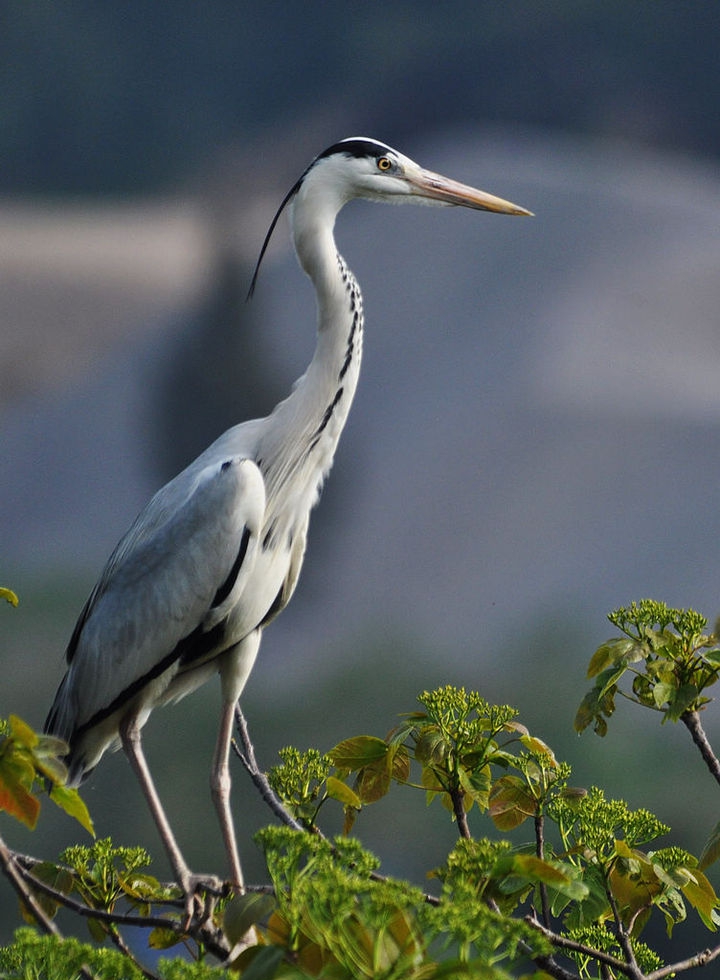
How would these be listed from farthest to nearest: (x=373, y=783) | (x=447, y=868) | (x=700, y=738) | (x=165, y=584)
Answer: (x=165, y=584), (x=373, y=783), (x=700, y=738), (x=447, y=868)

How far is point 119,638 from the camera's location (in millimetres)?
1688

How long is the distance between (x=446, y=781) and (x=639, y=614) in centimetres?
29

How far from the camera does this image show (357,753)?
4.05ft

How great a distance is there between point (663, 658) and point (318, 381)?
76cm

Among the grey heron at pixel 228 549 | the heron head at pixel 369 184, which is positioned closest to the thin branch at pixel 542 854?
the grey heron at pixel 228 549

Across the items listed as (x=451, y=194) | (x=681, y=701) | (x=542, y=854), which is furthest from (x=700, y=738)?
(x=451, y=194)

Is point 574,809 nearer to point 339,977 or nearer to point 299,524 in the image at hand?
point 339,977

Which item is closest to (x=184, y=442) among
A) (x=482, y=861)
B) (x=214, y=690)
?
(x=214, y=690)

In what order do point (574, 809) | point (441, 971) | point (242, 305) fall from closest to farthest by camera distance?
1. point (441, 971)
2. point (574, 809)
3. point (242, 305)

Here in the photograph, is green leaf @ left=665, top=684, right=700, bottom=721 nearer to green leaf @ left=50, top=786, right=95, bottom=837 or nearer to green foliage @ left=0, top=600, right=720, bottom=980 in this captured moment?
green foliage @ left=0, top=600, right=720, bottom=980

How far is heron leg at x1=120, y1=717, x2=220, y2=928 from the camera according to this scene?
1212 millimetres

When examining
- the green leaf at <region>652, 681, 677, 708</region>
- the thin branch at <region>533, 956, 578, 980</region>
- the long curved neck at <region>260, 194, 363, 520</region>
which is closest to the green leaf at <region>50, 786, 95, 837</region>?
the thin branch at <region>533, 956, 578, 980</region>

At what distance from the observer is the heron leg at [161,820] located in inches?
47.7

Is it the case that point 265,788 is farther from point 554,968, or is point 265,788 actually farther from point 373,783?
point 554,968
